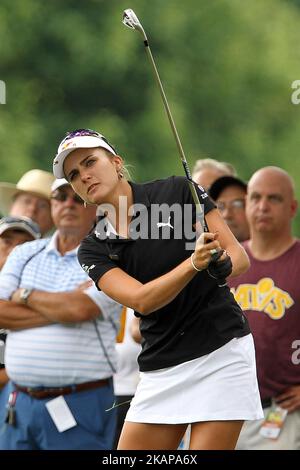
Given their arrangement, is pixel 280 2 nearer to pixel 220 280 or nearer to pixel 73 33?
pixel 73 33

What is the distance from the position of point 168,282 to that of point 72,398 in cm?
242

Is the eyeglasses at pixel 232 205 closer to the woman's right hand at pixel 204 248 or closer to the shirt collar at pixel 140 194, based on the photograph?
the shirt collar at pixel 140 194

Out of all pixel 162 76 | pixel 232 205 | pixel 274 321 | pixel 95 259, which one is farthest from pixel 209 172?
pixel 162 76

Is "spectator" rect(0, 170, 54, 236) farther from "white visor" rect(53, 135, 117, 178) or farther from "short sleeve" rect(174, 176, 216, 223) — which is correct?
"short sleeve" rect(174, 176, 216, 223)

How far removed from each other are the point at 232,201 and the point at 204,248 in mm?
3552

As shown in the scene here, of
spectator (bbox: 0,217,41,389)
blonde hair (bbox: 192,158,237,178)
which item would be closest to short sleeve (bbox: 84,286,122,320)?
spectator (bbox: 0,217,41,389)

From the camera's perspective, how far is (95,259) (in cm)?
566

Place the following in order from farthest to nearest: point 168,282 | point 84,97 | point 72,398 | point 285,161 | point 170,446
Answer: point 84,97
point 285,161
point 72,398
point 170,446
point 168,282

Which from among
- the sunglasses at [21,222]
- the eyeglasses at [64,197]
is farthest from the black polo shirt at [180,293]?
the sunglasses at [21,222]

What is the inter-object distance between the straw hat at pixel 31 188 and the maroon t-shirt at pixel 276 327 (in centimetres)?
202

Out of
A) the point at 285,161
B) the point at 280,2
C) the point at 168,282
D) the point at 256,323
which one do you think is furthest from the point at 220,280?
the point at 280,2

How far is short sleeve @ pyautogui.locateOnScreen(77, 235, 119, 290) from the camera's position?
5609 millimetres

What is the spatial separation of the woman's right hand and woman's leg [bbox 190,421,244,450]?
0.75 m

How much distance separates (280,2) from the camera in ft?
51.0
